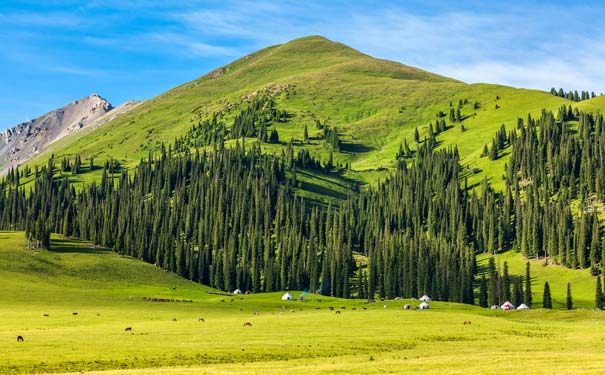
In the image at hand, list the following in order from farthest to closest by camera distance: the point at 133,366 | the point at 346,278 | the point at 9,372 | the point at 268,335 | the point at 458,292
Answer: the point at 346,278, the point at 458,292, the point at 268,335, the point at 133,366, the point at 9,372

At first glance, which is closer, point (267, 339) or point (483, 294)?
point (267, 339)

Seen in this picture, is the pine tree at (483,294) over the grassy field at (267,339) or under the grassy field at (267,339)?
under

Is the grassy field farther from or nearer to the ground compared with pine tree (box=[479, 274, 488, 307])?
farther from the ground

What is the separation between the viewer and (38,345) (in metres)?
61.2

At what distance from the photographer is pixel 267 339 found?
70.4 meters

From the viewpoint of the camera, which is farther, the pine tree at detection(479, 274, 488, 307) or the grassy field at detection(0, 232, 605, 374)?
the pine tree at detection(479, 274, 488, 307)

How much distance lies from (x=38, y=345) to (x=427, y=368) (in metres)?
Result: 35.2

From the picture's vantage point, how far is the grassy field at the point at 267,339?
49.9 meters

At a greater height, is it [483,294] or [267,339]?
[267,339]

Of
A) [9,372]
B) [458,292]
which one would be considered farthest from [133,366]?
[458,292]

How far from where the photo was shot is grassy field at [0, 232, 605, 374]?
164 feet

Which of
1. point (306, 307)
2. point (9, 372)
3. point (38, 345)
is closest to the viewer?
point (9, 372)

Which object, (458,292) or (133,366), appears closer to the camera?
(133,366)

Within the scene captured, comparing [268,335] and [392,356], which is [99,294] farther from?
[392,356]
